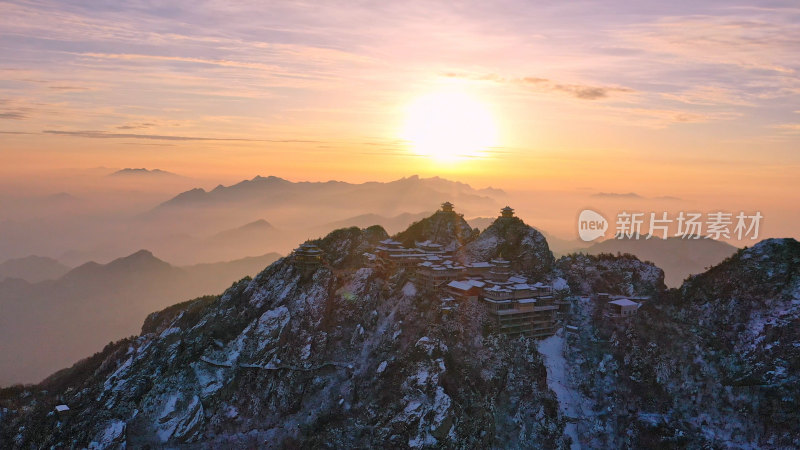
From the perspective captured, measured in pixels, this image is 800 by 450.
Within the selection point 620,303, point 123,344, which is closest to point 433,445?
point 620,303

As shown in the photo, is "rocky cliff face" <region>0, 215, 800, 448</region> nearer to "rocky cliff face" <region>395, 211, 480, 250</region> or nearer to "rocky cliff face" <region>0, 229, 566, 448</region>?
"rocky cliff face" <region>0, 229, 566, 448</region>

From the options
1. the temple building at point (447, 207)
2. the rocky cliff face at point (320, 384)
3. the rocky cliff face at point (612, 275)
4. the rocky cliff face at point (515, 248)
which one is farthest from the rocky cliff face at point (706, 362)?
the temple building at point (447, 207)

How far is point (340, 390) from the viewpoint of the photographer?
84500 mm

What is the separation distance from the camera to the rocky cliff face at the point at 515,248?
4245 inches

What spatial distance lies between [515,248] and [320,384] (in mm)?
49924

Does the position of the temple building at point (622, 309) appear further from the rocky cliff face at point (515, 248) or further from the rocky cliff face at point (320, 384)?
the rocky cliff face at point (320, 384)

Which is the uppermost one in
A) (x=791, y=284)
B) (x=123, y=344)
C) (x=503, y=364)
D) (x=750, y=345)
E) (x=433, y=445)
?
(x=791, y=284)

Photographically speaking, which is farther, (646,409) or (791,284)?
(791,284)

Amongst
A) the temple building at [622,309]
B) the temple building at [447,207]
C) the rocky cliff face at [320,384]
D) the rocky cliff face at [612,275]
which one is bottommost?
the rocky cliff face at [320,384]

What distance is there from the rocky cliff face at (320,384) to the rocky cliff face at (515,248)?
2151cm

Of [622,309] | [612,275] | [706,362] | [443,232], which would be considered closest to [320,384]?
[443,232]

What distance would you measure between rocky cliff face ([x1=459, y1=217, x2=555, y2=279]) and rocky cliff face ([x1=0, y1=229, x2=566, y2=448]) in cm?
2151

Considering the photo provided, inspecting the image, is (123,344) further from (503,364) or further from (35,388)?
(503,364)

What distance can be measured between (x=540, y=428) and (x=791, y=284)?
4875 cm
